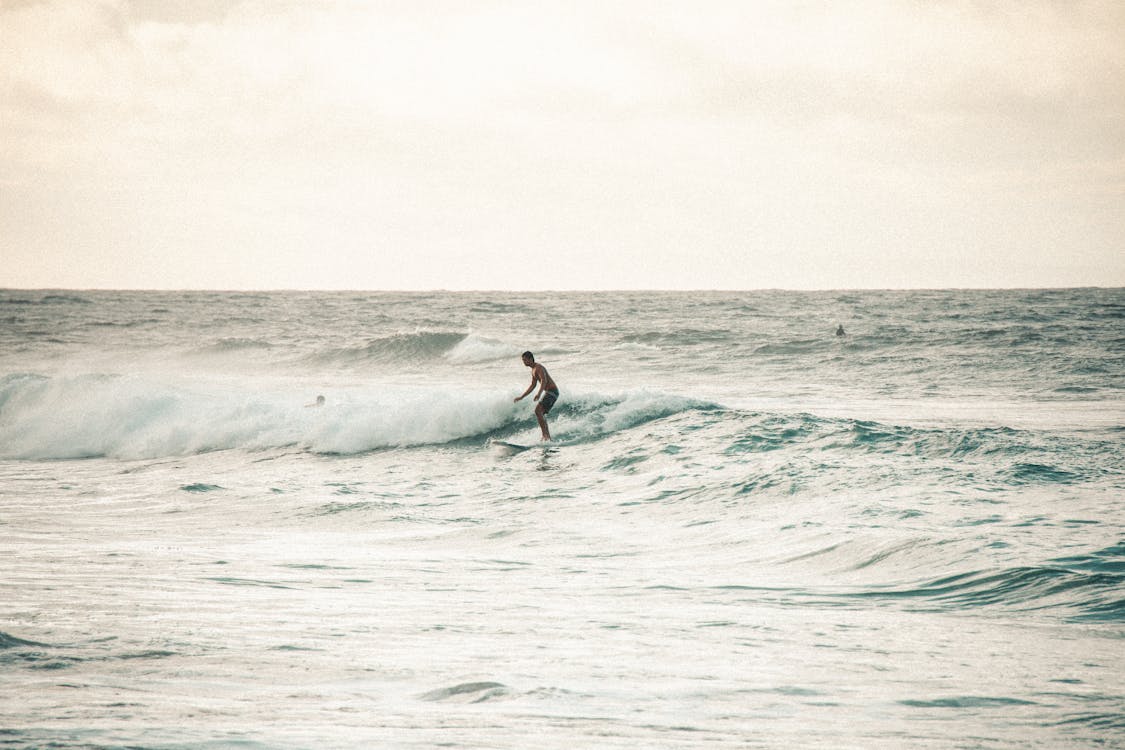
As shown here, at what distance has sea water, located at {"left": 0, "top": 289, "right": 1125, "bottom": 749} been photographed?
429cm

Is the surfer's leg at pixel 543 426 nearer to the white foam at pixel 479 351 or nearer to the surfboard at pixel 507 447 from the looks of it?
the surfboard at pixel 507 447

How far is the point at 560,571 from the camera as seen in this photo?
7.60 meters

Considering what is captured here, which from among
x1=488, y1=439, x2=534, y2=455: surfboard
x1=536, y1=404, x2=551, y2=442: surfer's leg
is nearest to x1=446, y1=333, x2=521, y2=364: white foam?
x1=536, y1=404, x2=551, y2=442: surfer's leg

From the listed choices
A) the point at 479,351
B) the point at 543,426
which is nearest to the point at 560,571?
the point at 543,426

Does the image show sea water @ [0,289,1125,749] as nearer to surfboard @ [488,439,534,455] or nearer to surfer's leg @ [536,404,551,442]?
surfboard @ [488,439,534,455]

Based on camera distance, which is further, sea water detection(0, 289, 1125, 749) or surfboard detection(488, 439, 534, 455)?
surfboard detection(488, 439, 534, 455)

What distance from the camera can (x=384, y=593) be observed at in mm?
6668

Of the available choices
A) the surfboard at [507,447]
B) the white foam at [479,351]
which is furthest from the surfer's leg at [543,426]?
the white foam at [479,351]

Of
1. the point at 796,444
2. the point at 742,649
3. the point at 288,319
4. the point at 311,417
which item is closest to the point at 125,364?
the point at 288,319

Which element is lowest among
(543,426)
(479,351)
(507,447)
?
(507,447)

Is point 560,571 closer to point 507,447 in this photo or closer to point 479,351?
point 507,447

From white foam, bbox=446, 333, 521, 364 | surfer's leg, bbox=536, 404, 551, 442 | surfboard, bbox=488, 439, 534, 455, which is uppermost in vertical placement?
white foam, bbox=446, 333, 521, 364

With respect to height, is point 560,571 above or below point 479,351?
below

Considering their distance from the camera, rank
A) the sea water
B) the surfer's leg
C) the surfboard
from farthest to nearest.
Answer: the surfer's leg, the surfboard, the sea water
